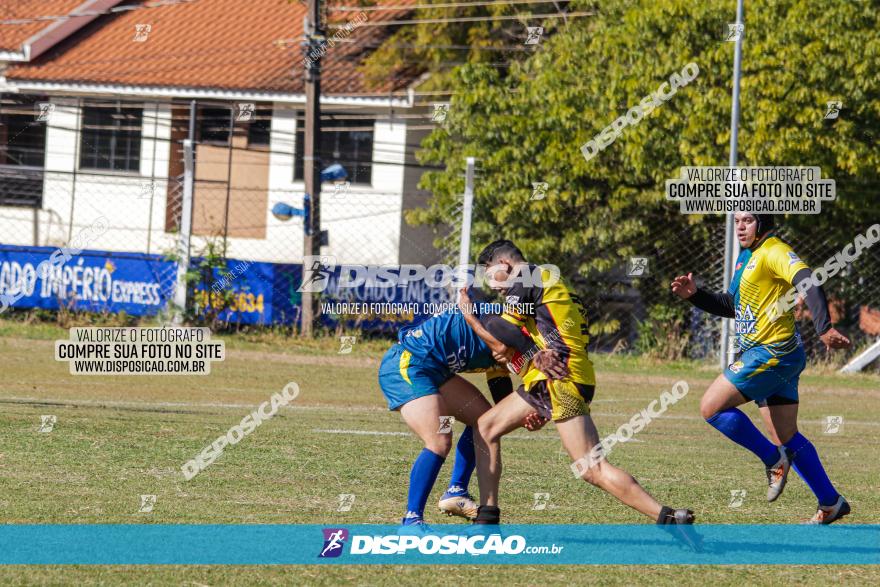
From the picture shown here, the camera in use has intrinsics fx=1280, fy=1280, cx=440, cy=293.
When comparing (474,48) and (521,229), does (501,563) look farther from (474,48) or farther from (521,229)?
(474,48)

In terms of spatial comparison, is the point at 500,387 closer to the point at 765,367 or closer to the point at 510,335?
the point at 510,335

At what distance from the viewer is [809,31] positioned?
19.4 meters

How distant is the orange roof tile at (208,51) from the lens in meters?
29.8

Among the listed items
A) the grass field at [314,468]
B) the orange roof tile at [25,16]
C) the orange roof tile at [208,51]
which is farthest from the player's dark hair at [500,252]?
the orange roof tile at [25,16]

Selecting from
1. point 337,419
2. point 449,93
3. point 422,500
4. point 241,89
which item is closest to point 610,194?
point 449,93

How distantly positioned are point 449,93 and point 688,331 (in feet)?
29.1

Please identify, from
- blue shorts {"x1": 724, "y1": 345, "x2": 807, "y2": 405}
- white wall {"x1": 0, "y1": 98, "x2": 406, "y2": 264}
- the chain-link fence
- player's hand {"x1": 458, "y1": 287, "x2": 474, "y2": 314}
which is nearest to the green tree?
the chain-link fence

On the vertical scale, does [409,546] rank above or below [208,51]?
below

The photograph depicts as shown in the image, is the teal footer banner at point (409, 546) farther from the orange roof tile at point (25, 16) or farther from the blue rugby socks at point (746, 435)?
the orange roof tile at point (25, 16)

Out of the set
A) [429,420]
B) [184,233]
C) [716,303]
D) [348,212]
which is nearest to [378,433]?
[716,303]

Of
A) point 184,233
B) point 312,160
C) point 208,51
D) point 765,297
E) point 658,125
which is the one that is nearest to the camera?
point 765,297

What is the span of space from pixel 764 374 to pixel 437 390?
2.22 metres

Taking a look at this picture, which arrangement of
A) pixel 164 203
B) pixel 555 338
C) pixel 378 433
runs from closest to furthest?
pixel 555 338, pixel 378 433, pixel 164 203

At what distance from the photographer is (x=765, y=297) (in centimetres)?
838
